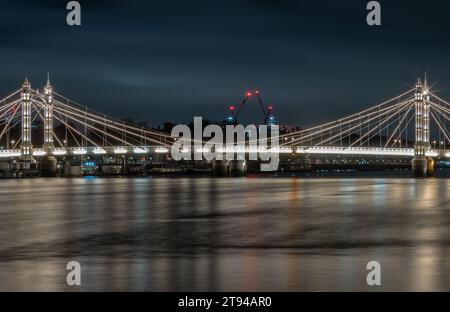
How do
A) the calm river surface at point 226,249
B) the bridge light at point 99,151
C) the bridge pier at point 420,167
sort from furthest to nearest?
the bridge light at point 99,151 → the bridge pier at point 420,167 → the calm river surface at point 226,249

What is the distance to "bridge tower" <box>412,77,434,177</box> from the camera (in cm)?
9669

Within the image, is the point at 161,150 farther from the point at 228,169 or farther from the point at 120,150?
the point at 228,169

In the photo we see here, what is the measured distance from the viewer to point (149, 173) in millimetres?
132000

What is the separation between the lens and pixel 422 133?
Answer: 4203 inches

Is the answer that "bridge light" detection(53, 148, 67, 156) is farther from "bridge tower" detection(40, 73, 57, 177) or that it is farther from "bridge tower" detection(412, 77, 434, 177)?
"bridge tower" detection(412, 77, 434, 177)

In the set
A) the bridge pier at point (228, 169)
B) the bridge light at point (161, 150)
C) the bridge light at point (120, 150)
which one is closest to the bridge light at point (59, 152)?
the bridge light at point (120, 150)

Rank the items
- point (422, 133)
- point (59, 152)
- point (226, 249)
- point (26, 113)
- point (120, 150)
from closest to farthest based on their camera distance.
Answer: point (226, 249) → point (120, 150) → point (59, 152) → point (422, 133) → point (26, 113)

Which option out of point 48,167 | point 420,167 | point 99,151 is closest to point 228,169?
point 99,151

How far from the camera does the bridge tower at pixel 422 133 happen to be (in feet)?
317

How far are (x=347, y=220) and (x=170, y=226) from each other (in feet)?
18.4

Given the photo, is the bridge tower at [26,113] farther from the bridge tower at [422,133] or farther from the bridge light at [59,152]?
the bridge tower at [422,133]
